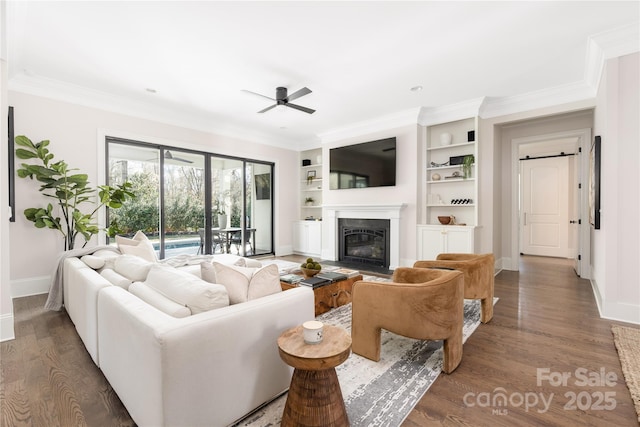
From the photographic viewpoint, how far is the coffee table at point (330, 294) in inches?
116

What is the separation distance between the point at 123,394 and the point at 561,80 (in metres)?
5.52

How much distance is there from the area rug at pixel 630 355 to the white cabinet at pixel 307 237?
4808 mm

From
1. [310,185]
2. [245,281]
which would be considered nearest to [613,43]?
[245,281]

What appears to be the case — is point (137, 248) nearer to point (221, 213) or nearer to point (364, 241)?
point (221, 213)

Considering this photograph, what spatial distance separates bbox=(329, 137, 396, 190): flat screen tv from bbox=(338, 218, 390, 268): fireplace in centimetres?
75

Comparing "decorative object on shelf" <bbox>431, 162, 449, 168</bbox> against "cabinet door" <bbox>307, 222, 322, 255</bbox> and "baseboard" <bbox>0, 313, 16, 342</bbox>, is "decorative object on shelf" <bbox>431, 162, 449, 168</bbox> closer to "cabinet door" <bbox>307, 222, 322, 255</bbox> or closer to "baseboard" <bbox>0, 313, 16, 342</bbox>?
"cabinet door" <bbox>307, 222, 322, 255</bbox>

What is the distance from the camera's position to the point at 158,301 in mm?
1614

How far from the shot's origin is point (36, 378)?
1.92 m

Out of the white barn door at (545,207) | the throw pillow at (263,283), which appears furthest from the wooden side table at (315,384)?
the white barn door at (545,207)

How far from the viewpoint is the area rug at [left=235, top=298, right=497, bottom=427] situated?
156cm

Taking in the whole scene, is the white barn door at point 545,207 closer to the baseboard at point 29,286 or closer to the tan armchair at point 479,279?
the tan armchair at point 479,279

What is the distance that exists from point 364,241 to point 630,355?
3906mm

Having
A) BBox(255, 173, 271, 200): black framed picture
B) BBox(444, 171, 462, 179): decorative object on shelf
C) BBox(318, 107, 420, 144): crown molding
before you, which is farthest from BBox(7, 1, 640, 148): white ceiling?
BBox(255, 173, 271, 200): black framed picture

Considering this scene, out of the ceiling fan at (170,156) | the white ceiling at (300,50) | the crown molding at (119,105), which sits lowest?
the ceiling fan at (170,156)
